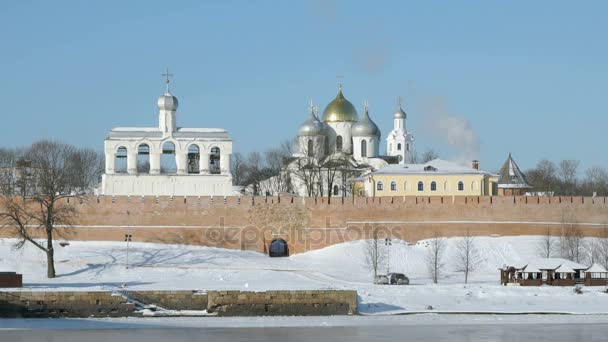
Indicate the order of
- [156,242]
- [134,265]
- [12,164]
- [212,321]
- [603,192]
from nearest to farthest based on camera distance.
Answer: [212,321]
[134,265]
[156,242]
[12,164]
[603,192]

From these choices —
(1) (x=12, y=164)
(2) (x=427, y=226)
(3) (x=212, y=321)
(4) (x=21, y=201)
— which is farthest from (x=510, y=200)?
(1) (x=12, y=164)

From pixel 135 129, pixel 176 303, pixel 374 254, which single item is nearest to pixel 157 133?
pixel 135 129

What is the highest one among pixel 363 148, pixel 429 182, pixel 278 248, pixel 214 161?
pixel 363 148

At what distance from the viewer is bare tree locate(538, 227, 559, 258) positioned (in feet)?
155

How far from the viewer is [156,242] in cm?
4922

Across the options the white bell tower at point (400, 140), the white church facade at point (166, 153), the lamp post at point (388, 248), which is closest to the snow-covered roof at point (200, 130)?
the white church facade at point (166, 153)

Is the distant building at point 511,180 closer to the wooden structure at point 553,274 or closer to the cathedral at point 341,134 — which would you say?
the cathedral at point 341,134

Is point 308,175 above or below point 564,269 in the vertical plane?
above

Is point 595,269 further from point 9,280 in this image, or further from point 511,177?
point 511,177

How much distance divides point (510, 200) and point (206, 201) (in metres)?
11.4

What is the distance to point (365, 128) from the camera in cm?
6919

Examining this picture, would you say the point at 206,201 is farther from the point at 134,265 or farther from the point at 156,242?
the point at 134,265

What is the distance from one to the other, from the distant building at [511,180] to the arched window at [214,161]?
530 inches

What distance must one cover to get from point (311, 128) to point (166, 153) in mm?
14247
